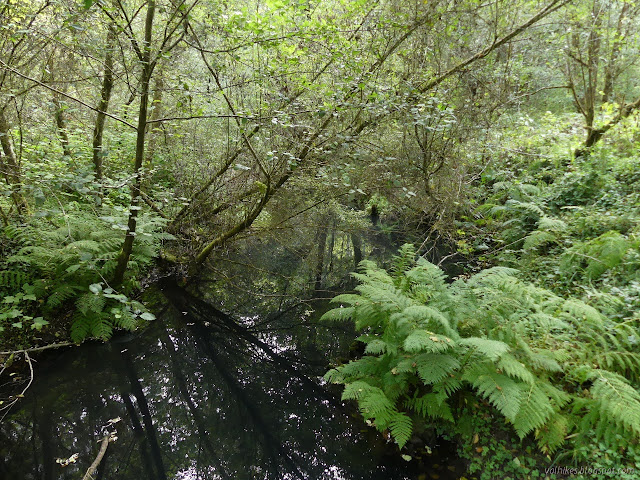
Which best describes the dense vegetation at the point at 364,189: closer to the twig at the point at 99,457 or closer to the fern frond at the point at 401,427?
the fern frond at the point at 401,427

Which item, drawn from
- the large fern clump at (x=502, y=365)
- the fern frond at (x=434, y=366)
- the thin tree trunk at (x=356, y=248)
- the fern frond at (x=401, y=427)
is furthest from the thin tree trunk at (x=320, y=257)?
the fern frond at (x=434, y=366)

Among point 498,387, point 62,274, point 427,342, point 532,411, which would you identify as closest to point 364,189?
point 427,342

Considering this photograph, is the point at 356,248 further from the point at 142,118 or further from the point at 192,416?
the point at 142,118

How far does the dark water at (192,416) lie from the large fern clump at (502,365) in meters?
0.57

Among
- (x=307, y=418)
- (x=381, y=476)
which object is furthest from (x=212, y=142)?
(x=381, y=476)

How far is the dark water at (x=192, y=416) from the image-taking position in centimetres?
351

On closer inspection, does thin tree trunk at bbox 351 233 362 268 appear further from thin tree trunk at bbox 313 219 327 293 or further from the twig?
the twig

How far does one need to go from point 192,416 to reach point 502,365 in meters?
3.46

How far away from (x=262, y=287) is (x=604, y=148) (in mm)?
7517

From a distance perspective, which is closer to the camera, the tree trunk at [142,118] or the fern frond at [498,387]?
the fern frond at [498,387]

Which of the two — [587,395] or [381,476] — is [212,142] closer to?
[381,476]

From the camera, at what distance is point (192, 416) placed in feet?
13.8

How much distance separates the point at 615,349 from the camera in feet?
11.4

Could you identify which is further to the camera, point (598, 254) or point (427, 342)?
point (598, 254)
